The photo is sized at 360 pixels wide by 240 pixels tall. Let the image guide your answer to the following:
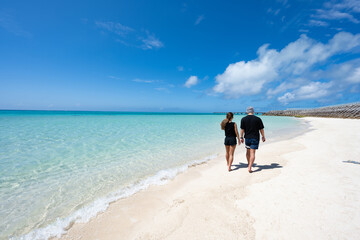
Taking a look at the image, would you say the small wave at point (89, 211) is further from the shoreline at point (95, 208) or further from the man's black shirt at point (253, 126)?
the man's black shirt at point (253, 126)

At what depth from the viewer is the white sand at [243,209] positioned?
2582mm

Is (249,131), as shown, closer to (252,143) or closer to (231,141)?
(252,143)

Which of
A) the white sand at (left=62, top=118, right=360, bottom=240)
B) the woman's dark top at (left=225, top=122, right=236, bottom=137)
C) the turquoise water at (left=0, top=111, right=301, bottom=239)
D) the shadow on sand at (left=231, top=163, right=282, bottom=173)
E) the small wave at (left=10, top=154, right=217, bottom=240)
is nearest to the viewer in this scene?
the white sand at (left=62, top=118, right=360, bottom=240)

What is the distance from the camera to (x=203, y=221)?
2.84 metres

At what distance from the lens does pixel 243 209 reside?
313 centimetres

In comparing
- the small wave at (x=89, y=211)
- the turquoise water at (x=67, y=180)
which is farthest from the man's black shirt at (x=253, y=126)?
the small wave at (x=89, y=211)

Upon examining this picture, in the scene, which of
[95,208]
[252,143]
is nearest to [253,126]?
[252,143]

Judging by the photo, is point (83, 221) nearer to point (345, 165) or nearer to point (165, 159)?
point (165, 159)

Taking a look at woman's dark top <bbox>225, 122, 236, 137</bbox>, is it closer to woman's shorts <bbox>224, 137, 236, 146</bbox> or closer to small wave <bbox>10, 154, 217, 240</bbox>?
woman's shorts <bbox>224, 137, 236, 146</bbox>

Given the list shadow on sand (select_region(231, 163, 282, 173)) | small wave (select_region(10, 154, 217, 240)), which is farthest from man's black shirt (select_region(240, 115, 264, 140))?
small wave (select_region(10, 154, 217, 240))

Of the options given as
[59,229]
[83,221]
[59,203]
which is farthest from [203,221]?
[59,203]

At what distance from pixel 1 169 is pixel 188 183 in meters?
7.90

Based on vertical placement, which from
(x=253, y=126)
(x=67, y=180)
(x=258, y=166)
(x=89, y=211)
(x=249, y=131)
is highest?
(x=253, y=126)

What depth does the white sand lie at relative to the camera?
258 cm
